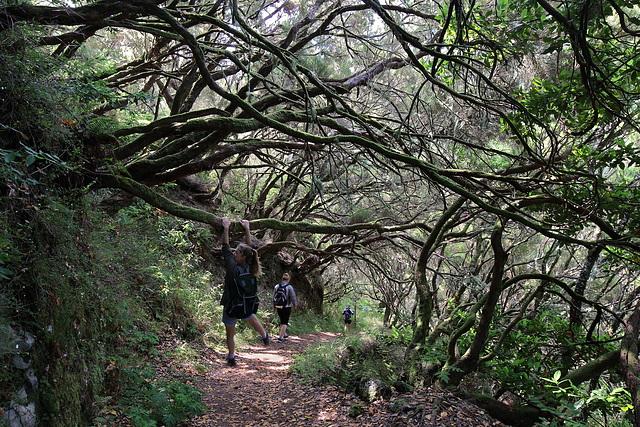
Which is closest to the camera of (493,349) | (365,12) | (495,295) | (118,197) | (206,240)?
(495,295)

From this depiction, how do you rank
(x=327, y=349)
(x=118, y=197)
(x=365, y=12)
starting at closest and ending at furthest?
(x=118, y=197) < (x=327, y=349) < (x=365, y=12)

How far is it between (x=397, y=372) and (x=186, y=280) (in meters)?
5.03

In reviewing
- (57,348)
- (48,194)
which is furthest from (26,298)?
(48,194)

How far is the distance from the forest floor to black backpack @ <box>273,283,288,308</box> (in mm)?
3008

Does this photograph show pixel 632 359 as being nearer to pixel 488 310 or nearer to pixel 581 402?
pixel 581 402

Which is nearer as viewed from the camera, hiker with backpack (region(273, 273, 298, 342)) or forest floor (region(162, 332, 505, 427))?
forest floor (region(162, 332, 505, 427))

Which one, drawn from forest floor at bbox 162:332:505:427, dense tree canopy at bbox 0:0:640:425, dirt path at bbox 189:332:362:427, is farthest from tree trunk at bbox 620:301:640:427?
dirt path at bbox 189:332:362:427

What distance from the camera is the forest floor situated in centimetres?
453

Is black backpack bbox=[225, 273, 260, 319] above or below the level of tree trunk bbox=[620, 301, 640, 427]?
above

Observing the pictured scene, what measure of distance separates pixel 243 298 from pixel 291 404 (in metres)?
1.67

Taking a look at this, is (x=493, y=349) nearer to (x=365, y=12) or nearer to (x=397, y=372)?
(x=397, y=372)

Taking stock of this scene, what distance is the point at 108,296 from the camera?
4.74m

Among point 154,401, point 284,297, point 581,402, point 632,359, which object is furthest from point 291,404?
point 284,297

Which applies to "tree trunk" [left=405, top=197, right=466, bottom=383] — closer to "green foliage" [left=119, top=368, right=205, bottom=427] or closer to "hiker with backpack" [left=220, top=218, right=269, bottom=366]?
"hiker with backpack" [left=220, top=218, right=269, bottom=366]
